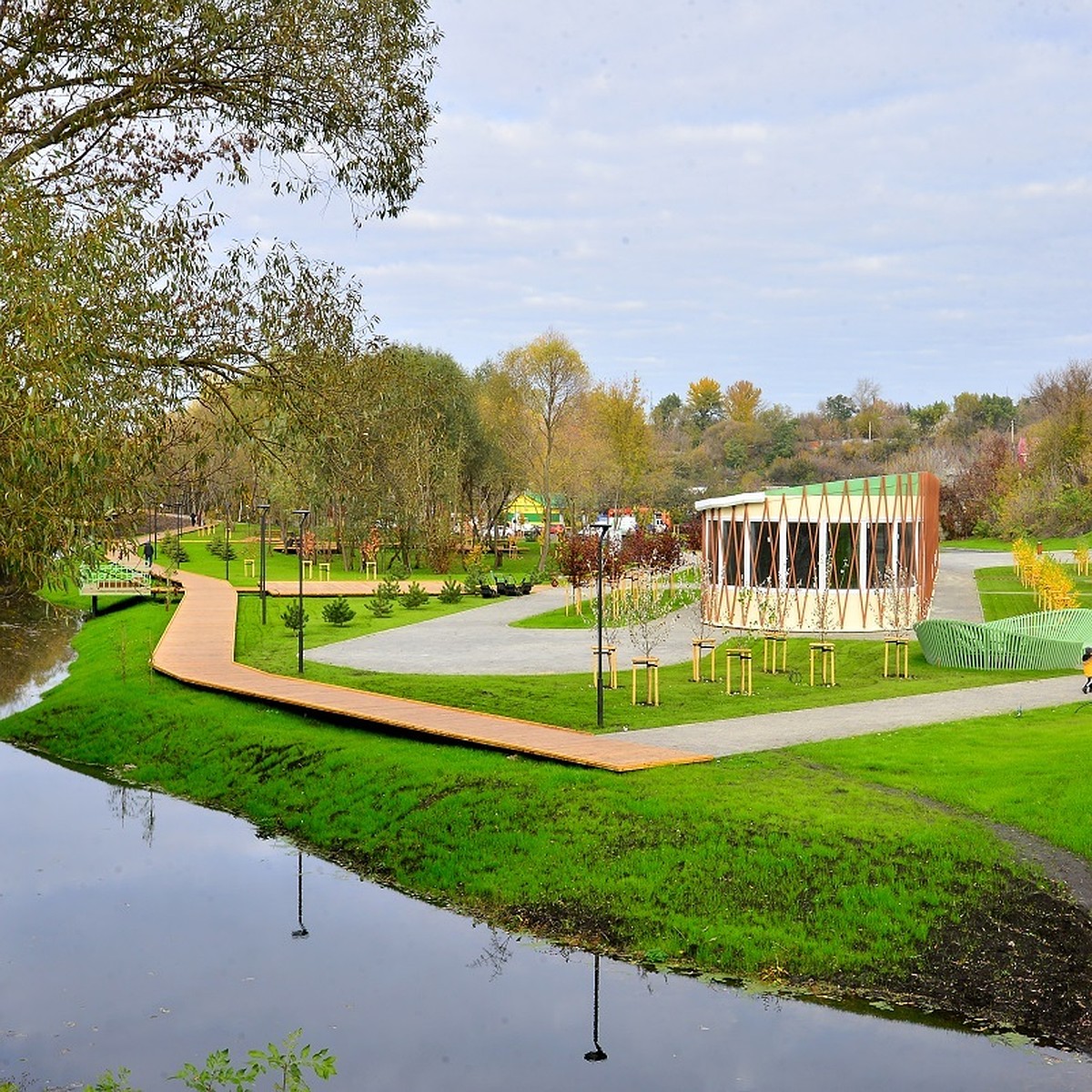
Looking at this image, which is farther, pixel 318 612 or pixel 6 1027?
pixel 318 612

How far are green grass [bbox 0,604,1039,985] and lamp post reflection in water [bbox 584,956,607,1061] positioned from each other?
0.55 m

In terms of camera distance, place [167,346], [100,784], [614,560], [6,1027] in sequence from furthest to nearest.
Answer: [614,560]
[100,784]
[167,346]
[6,1027]

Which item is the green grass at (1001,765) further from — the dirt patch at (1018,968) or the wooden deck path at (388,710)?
the wooden deck path at (388,710)

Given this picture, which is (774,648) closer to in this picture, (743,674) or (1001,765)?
(743,674)

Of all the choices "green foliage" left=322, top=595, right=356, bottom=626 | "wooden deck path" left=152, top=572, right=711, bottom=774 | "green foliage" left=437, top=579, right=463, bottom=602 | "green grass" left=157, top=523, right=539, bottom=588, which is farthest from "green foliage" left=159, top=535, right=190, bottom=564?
"wooden deck path" left=152, top=572, right=711, bottom=774

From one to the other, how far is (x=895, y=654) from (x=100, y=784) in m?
11.9

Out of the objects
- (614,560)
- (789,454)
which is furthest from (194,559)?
(789,454)

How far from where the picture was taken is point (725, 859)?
11.1 meters

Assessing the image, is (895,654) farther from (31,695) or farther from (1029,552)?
(31,695)

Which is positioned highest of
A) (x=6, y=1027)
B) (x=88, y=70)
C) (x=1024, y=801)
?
(x=88, y=70)

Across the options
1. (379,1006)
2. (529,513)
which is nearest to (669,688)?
(379,1006)

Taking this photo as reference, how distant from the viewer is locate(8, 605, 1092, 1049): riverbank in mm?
9570

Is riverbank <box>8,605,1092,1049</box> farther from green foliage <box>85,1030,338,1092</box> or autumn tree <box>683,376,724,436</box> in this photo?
autumn tree <box>683,376,724,436</box>

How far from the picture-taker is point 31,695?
2312cm
